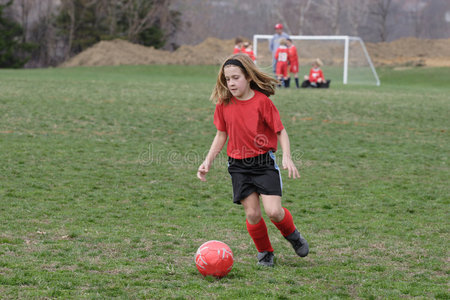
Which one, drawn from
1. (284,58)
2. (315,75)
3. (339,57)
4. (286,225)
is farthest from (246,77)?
(339,57)

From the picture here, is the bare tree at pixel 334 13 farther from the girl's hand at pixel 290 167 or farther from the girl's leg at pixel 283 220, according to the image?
the girl's hand at pixel 290 167

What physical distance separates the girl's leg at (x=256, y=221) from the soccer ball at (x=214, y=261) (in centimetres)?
34

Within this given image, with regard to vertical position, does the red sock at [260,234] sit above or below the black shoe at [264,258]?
above

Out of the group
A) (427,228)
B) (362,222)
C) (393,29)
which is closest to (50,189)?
(362,222)

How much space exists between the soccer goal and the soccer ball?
24.1 metres

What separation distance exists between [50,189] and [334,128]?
772 centimetres

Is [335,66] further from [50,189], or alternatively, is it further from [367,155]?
[50,189]

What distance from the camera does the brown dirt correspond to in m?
41.8

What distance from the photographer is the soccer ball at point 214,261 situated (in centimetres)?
419

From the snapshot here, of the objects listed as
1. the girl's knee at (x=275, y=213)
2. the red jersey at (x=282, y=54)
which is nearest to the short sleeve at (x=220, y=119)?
the girl's knee at (x=275, y=213)

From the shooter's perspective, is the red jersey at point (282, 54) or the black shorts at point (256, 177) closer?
the black shorts at point (256, 177)

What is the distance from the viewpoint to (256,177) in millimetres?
4516

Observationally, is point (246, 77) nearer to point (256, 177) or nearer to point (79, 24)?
point (256, 177)

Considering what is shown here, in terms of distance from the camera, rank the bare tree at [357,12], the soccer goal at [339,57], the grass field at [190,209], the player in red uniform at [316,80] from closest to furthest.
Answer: the grass field at [190,209], the player in red uniform at [316,80], the soccer goal at [339,57], the bare tree at [357,12]
